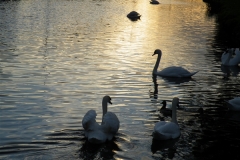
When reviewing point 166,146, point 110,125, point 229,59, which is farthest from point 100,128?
point 229,59

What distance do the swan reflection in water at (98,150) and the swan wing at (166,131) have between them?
948mm

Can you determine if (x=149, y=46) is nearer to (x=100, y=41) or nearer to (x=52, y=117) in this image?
(x=100, y=41)

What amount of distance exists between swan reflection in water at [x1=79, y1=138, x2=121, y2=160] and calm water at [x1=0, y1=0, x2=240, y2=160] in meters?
0.02

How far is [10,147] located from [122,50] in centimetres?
1478

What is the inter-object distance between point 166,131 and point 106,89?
17.1ft

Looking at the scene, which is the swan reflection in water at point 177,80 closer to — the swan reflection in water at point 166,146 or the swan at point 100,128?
the swan reflection in water at point 166,146

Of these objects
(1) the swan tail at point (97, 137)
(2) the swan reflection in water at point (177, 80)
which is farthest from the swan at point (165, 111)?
(2) the swan reflection in water at point (177, 80)

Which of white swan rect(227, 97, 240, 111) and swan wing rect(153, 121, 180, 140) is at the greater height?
white swan rect(227, 97, 240, 111)

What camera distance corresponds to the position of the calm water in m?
11.0

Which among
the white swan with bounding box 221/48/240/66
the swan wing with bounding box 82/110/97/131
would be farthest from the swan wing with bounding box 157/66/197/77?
the swan wing with bounding box 82/110/97/131

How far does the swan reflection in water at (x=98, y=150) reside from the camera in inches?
405

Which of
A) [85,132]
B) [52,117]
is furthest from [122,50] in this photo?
[85,132]

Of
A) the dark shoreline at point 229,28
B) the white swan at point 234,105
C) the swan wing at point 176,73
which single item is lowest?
the white swan at point 234,105

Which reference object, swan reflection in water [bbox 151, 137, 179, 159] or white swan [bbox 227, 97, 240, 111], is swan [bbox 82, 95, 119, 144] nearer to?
swan reflection in water [bbox 151, 137, 179, 159]
